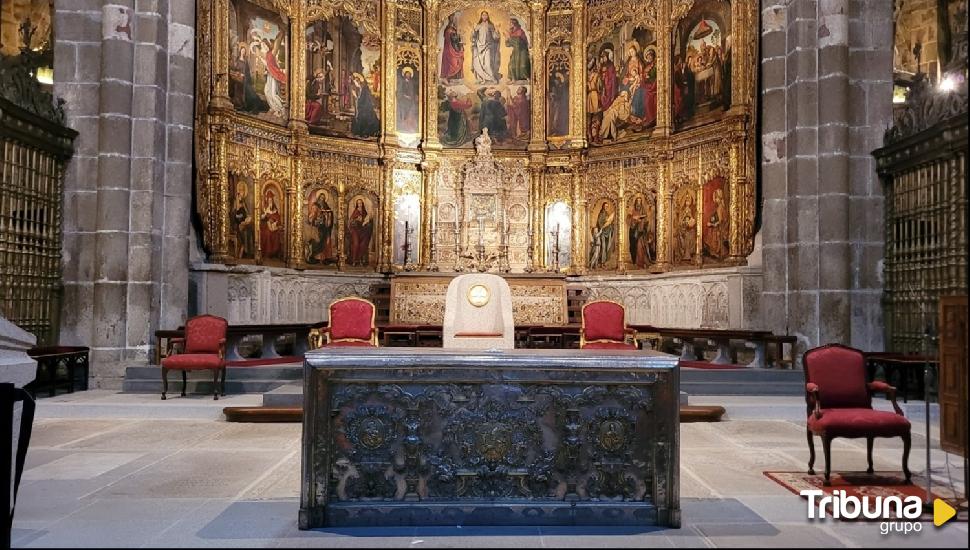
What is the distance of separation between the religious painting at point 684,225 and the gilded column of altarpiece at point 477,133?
4cm

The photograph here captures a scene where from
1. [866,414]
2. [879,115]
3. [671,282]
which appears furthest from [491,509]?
[671,282]

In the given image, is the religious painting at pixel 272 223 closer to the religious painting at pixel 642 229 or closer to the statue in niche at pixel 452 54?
the statue in niche at pixel 452 54

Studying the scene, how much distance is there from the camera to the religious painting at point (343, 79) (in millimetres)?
14398

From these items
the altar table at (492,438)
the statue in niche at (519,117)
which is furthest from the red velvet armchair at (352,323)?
the statue in niche at (519,117)

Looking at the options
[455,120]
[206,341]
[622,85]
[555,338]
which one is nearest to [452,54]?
[455,120]

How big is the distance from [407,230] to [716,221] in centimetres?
609

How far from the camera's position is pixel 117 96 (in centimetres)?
1046

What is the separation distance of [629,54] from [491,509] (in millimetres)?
12339

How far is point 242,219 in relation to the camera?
1270 cm

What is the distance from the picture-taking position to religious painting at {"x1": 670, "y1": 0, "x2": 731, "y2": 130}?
12859mm

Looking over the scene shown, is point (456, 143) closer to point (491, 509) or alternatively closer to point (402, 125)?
point (402, 125)

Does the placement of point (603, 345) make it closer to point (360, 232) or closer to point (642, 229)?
point (642, 229)

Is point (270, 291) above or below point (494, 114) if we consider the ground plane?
below

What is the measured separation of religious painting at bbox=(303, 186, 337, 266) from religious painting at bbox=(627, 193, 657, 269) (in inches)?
226
